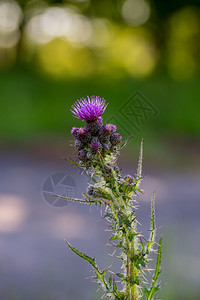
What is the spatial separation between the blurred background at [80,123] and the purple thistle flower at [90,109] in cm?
13

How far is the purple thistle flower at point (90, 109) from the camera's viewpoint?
4.28 ft

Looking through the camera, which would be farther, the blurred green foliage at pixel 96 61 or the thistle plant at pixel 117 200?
the blurred green foliage at pixel 96 61

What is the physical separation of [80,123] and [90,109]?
11.4 metres

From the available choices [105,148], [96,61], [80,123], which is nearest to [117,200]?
[105,148]

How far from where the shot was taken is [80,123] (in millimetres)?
12672

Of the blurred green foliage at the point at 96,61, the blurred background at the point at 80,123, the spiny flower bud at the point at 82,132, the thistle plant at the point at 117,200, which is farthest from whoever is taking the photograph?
the blurred green foliage at the point at 96,61

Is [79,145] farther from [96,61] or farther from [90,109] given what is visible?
[96,61]

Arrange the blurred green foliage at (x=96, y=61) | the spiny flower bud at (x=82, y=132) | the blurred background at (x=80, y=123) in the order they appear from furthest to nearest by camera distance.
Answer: the blurred green foliage at (x=96, y=61)
the blurred background at (x=80, y=123)
the spiny flower bud at (x=82, y=132)

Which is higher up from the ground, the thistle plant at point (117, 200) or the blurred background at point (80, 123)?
the blurred background at point (80, 123)

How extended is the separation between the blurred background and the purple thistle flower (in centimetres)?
13

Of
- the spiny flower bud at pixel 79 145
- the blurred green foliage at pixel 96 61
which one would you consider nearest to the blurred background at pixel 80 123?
the blurred green foliage at pixel 96 61

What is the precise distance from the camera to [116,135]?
121cm

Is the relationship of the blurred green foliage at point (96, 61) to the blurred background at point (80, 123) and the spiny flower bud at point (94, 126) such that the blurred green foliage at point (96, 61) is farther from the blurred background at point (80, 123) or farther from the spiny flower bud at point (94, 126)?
the spiny flower bud at point (94, 126)

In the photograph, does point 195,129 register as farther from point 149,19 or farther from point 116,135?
point 116,135
